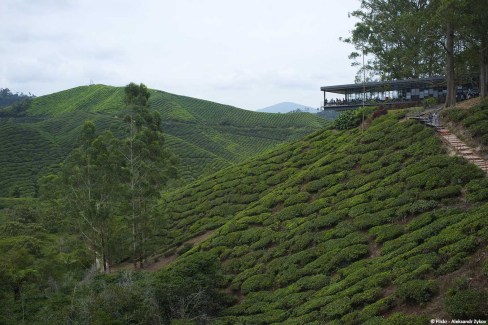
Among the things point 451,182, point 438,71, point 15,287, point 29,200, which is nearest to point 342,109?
point 438,71

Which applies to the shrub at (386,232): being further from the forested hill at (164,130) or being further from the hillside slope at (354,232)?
the forested hill at (164,130)

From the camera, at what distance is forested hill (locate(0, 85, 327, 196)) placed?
90.8m

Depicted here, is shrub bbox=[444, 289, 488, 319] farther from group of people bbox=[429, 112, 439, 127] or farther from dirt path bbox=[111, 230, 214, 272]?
dirt path bbox=[111, 230, 214, 272]

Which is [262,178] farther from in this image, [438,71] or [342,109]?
[438,71]

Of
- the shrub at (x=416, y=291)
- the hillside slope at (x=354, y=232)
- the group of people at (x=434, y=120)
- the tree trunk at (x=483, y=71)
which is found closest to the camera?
the shrub at (x=416, y=291)

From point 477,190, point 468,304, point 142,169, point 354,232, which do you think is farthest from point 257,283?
point 142,169

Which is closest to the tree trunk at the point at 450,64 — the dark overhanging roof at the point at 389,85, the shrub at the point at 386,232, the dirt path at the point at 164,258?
the dark overhanging roof at the point at 389,85

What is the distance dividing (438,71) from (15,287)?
4443 cm

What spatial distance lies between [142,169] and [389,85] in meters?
25.5

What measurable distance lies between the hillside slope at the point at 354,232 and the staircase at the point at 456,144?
78cm

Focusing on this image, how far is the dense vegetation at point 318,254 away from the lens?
55.5 ft

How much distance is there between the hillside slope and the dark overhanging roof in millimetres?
8886

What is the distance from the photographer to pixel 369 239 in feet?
74.7

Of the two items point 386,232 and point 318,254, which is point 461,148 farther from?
point 318,254
